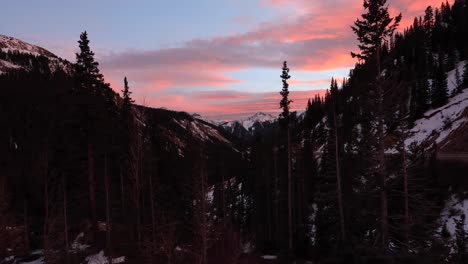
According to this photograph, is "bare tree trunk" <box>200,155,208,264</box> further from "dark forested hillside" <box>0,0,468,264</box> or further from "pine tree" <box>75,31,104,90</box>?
"pine tree" <box>75,31,104,90</box>

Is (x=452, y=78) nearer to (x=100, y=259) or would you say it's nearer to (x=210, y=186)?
(x=210, y=186)

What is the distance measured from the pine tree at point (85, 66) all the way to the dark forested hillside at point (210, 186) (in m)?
0.09

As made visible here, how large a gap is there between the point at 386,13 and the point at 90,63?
23028 millimetres

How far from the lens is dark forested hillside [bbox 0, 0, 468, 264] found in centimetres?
1947

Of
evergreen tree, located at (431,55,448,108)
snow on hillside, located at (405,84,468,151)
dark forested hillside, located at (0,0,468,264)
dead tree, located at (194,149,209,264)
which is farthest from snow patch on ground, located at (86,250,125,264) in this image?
evergreen tree, located at (431,55,448,108)

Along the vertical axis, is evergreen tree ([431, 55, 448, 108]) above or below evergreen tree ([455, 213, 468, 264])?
above

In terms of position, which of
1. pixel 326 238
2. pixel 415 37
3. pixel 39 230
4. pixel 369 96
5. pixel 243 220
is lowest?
pixel 243 220

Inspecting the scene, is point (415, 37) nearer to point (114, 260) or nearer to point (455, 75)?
point (455, 75)

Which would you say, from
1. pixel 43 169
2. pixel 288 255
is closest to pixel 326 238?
pixel 288 255

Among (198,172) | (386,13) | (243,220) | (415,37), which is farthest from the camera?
(415,37)

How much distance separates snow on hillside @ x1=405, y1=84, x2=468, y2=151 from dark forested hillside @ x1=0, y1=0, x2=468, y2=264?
2365 mm

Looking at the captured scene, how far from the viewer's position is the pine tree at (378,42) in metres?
18.9

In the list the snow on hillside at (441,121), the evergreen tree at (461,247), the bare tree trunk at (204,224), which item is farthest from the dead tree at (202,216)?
the snow on hillside at (441,121)

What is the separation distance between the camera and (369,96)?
63.9ft
